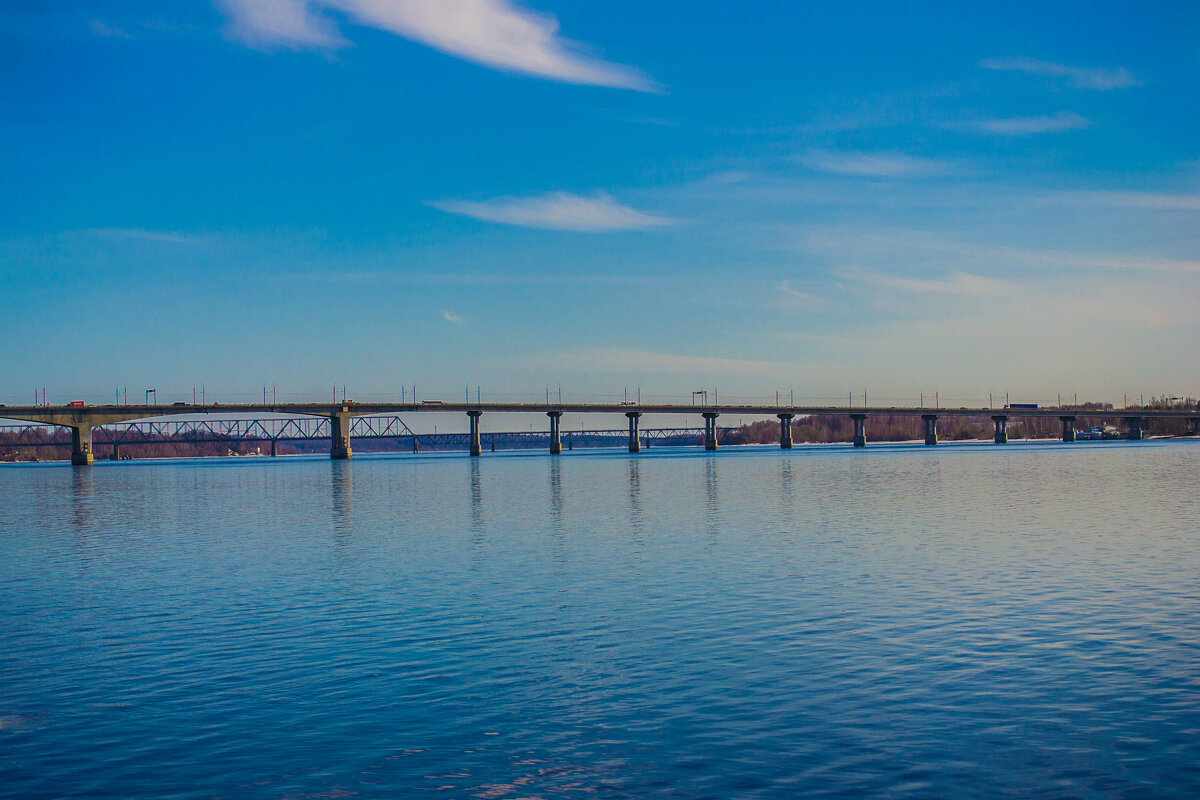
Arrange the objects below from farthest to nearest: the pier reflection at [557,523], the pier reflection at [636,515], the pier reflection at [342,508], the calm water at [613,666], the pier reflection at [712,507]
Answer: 1. the pier reflection at [342,508]
2. the pier reflection at [712,507]
3. the pier reflection at [636,515]
4. the pier reflection at [557,523]
5. the calm water at [613,666]

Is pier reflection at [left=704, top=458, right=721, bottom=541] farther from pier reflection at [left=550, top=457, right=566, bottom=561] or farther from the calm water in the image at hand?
pier reflection at [left=550, top=457, right=566, bottom=561]

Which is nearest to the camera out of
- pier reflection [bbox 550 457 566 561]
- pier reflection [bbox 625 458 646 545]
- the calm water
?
the calm water

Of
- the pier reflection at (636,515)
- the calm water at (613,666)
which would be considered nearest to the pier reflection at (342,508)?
the calm water at (613,666)

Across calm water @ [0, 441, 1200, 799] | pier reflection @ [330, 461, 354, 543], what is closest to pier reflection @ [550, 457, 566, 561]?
calm water @ [0, 441, 1200, 799]

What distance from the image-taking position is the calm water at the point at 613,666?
13898mm

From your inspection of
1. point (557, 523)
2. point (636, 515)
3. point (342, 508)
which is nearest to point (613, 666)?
point (557, 523)

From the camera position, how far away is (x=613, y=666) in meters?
20.0

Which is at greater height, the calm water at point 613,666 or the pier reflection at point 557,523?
the calm water at point 613,666

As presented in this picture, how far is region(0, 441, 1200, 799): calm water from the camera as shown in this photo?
1390cm

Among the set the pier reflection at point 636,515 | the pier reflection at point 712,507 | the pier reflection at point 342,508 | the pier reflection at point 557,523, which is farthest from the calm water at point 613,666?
the pier reflection at point 342,508

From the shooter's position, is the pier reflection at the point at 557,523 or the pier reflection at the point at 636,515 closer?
the pier reflection at the point at 557,523

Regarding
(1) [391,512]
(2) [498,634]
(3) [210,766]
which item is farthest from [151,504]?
(3) [210,766]

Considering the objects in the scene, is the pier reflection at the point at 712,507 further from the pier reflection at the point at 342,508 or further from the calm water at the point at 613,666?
the pier reflection at the point at 342,508

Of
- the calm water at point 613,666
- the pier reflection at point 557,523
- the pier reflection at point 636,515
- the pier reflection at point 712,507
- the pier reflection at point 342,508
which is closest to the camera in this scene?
the calm water at point 613,666
